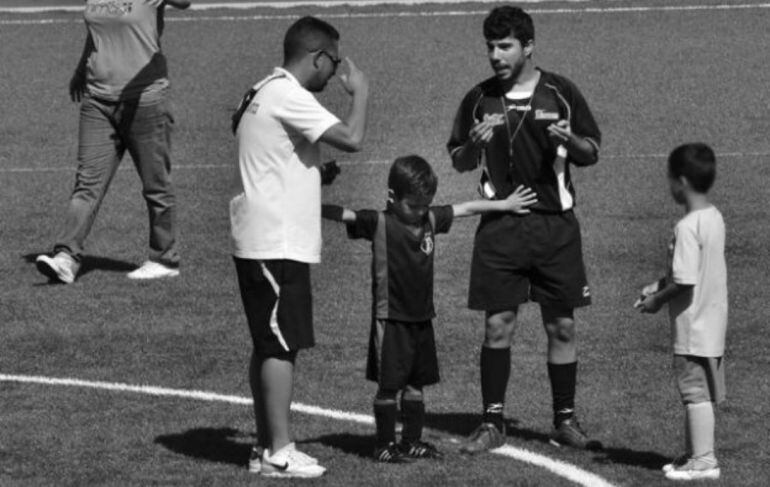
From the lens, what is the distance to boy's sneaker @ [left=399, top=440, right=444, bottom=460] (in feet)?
33.5

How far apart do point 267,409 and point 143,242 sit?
23.5 feet

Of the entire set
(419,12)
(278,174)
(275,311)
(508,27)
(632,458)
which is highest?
(419,12)

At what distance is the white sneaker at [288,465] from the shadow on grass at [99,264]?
5.89m

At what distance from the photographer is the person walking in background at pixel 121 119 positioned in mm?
15195

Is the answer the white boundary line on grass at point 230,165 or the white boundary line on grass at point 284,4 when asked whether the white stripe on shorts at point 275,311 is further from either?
the white boundary line on grass at point 284,4

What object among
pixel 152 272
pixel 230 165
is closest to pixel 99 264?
pixel 152 272

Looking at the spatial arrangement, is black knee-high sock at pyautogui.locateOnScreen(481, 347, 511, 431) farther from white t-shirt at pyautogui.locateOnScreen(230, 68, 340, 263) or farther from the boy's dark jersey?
white t-shirt at pyautogui.locateOnScreen(230, 68, 340, 263)

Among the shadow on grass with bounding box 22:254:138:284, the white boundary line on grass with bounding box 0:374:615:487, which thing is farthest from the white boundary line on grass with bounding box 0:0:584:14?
the white boundary line on grass with bounding box 0:374:615:487

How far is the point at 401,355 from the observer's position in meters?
10.0

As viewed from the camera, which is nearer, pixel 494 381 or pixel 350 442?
pixel 494 381

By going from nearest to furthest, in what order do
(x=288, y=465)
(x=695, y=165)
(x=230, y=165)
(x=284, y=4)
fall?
(x=695, y=165) → (x=288, y=465) → (x=230, y=165) → (x=284, y=4)

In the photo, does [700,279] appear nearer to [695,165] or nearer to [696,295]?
[696,295]

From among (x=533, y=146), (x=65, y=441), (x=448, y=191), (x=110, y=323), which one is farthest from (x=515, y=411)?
(x=448, y=191)

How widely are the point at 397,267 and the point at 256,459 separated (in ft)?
3.89
